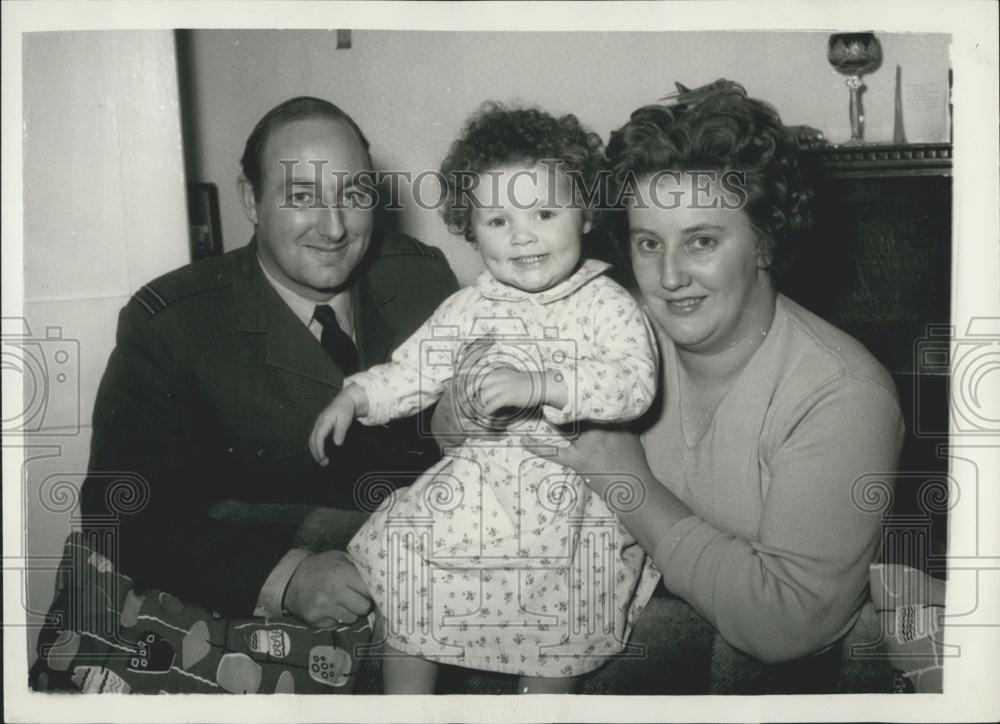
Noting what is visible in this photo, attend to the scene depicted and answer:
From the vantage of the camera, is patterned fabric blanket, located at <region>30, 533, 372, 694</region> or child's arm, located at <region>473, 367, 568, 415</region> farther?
patterned fabric blanket, located at <region>30, 533, 372, 694</region>

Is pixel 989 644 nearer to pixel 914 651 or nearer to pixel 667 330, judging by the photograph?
pixel 914 651

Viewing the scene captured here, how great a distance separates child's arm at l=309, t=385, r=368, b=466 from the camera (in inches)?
42.6

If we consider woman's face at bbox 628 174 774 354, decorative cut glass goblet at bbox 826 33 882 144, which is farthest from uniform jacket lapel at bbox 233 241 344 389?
decorative cut glass goblet at bbox 826 33 882 144

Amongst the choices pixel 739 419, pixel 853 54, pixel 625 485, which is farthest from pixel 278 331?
pixel 853 54

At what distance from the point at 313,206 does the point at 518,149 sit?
30cm

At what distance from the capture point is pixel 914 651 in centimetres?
119

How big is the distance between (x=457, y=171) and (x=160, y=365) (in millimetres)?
498

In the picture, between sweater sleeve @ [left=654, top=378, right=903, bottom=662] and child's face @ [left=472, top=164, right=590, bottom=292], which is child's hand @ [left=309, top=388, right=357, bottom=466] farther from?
sweater sleeve @ [left=654, top=378, right=903, bottom=662]

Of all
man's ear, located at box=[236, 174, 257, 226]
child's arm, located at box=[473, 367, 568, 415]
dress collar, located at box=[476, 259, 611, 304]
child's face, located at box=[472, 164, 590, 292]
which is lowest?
child's arm, located at box=[473, 367, 568, 415]

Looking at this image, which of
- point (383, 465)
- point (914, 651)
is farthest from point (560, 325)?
point (914, 651)

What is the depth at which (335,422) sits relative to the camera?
1.08 metres

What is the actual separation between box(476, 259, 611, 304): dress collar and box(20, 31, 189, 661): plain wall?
460 millimetres

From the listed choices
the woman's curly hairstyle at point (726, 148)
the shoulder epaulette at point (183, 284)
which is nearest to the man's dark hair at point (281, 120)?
the shoulder epaulette at point (183, 284)

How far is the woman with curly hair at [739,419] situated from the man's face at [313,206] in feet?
1.19
